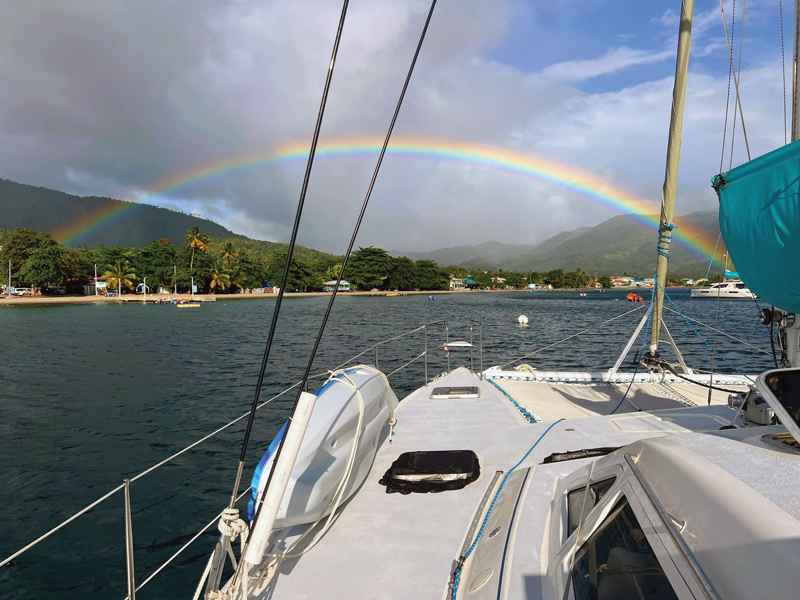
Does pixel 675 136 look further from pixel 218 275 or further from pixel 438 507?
pixel 218 275

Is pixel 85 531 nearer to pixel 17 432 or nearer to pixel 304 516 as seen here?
pixel 304 516

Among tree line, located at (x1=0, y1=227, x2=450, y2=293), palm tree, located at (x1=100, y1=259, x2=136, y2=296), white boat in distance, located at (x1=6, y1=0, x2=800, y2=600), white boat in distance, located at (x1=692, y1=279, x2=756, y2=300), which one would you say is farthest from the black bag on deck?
palm tree, located at (x1=100, y1=259, x2=136, y2=296)

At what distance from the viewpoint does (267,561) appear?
118 inches

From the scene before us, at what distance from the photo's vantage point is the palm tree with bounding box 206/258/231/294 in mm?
83750

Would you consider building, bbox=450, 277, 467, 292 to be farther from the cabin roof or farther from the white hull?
the cabin roof

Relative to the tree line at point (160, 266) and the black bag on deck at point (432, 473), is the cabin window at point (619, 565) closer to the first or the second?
the black bag on deck at point (432, 473)

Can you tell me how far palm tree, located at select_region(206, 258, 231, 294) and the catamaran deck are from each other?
8418cm

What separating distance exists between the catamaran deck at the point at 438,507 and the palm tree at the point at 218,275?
84.2 meters

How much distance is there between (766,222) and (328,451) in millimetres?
4271

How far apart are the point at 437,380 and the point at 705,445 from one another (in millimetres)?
6662

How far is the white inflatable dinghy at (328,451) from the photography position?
2951 millimetres

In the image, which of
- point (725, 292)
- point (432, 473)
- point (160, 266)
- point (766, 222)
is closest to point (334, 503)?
point (432, 473)

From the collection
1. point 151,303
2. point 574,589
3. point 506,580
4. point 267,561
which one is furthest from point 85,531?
point 151,303

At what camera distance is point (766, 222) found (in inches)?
160
